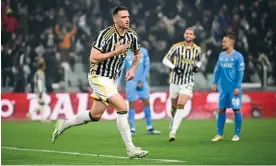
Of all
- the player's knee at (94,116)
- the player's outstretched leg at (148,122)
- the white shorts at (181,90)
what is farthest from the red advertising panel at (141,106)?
the player's knee at (94,116)

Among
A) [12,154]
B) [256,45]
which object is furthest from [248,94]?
[12,154]

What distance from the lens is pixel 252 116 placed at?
2527cm

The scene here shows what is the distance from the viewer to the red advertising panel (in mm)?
25172

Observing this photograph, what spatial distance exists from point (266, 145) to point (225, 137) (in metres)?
2.53

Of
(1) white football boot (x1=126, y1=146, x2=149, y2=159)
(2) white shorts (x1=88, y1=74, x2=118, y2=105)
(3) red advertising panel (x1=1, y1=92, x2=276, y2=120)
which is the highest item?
(2) white shorts (x1=88, y1=74, x2=118, y2=105)

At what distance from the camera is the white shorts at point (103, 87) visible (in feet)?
38.6

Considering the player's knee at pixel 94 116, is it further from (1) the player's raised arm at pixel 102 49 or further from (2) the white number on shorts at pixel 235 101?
(2) the white number on shorts at pixel 235 101

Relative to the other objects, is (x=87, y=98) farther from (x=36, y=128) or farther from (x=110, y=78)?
(x=110, y=78)

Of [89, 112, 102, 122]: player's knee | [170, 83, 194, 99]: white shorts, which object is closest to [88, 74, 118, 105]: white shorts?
[89, 112, 102, 122]: player's knee

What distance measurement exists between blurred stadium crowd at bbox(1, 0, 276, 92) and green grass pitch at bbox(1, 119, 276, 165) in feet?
15.5

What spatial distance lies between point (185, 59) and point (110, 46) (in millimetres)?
5535

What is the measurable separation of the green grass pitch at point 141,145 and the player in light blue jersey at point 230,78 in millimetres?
644

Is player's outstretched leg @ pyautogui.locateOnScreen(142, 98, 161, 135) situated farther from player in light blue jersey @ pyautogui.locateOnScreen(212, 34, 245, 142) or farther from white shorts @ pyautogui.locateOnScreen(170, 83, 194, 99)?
player in light blue jersey @ pyautogui.locateOnScreen(212, 34, 245, 142)

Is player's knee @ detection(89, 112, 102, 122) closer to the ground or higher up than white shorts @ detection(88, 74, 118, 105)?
closer to the ground
